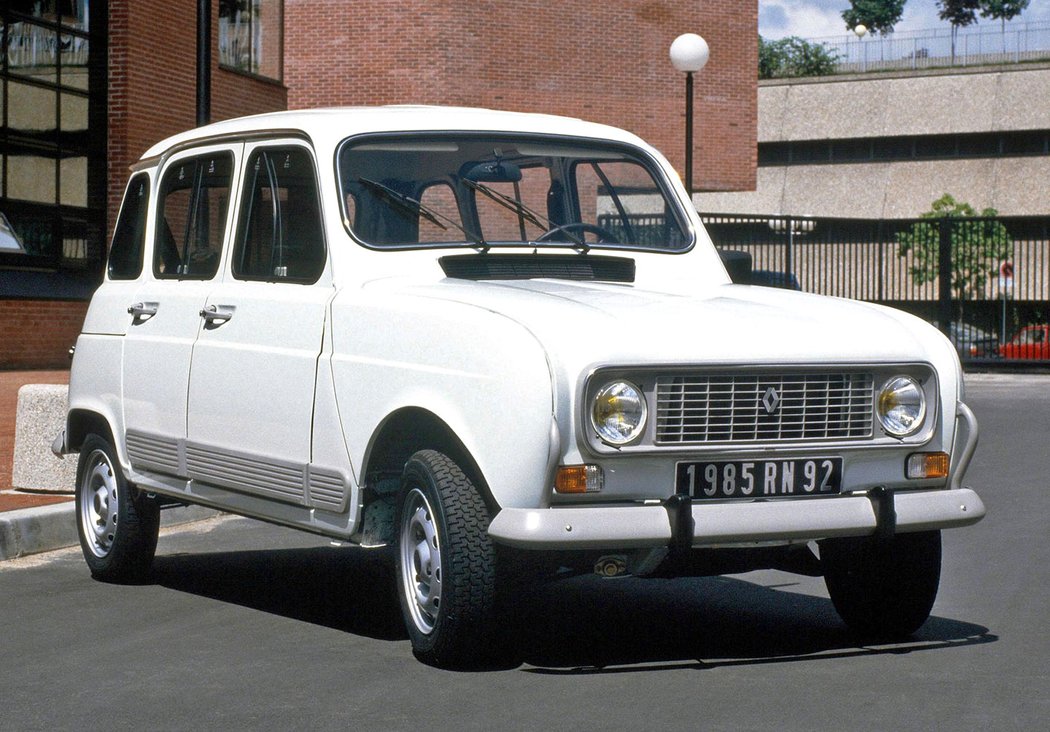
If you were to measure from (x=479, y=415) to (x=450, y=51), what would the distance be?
101 ft

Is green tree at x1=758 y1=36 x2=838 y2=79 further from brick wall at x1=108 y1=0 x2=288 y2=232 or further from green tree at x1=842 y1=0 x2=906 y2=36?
brick wall at x1=108 y1=0 x2=288 y2=232

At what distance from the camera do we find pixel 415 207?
677 cm

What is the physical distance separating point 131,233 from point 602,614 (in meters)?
2.99

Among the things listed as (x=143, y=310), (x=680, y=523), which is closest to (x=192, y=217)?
(x=143, y=310)

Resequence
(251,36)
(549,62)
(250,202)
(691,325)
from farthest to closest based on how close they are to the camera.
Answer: (549,62) → (251,36) → (250,202) → (691,325)

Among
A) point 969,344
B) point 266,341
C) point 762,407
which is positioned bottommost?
point 969,344

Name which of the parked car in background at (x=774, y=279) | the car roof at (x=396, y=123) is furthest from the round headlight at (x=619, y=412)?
the parked car in background at (x=774, y=279)

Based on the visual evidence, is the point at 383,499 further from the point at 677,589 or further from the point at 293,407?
the point at 677,589

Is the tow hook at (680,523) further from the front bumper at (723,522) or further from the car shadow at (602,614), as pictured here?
the car shadow at (602,614)

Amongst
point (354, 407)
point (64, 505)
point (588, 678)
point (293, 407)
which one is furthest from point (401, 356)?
point (64, 505)

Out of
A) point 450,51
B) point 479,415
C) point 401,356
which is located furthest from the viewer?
point 450,51

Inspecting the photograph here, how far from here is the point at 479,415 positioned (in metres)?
5.54

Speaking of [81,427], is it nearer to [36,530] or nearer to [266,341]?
[36,530]

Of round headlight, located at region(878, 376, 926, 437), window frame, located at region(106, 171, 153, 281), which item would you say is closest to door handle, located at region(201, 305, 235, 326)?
window frame, located at region(106, 171, 153, 281)
